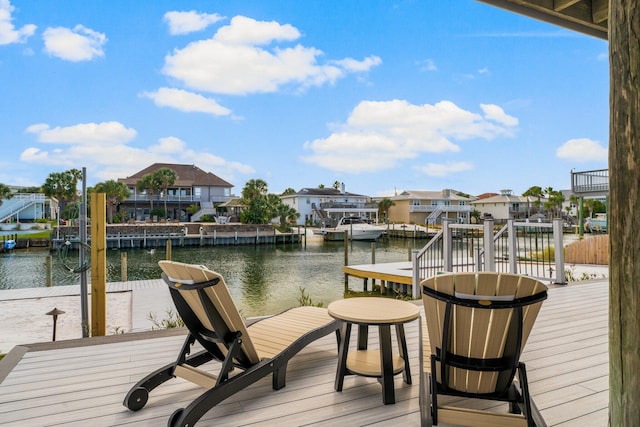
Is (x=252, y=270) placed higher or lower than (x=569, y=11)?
lower

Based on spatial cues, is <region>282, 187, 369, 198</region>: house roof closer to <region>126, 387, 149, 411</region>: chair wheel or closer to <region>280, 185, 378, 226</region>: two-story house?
<region>280, 185, 378, 226</region>: two-story house

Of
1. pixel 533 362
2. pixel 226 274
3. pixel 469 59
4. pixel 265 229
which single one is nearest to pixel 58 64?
pixel 265 229

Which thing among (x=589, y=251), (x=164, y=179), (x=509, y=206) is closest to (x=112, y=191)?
(x=164, y=179)

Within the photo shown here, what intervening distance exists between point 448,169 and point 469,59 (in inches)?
1628

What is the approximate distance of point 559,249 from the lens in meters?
6.22

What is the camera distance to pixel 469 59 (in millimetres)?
33812

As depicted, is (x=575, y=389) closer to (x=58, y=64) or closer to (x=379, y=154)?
(x=58, y=64)

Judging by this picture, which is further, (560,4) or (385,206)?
(385,206)

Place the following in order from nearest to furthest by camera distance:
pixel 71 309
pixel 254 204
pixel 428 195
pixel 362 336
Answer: pixel 362 336 < pixel 71 309 < pixel 254 204 < pixel 428 195

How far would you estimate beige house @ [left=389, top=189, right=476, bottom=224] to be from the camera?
53.1 metres

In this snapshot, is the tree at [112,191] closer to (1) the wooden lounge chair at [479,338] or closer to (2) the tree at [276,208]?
(2) the tree at [276,208]

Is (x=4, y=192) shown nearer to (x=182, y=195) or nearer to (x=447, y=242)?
(x=182, y=195)

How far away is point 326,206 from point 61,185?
2901 cm

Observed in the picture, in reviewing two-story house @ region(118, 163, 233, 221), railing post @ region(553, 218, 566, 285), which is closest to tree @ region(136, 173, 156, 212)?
two-story house @ region(118, 163, 233, 221)
